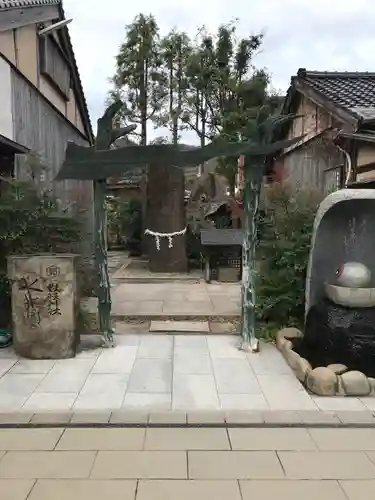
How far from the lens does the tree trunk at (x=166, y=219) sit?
11922 mm

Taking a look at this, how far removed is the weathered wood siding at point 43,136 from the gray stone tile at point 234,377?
2.83m

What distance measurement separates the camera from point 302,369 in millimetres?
4867

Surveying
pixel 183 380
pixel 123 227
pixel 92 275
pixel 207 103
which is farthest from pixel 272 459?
pixel 207 103

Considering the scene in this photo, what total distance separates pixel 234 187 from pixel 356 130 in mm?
9128

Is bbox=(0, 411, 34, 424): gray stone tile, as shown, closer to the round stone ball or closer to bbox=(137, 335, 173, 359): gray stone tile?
bbox=(137, 335, 173, 359): gray stone tile

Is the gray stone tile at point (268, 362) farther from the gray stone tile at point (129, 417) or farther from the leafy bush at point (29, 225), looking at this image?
the leafy bush at point (29, 225)

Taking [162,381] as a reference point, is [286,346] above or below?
above

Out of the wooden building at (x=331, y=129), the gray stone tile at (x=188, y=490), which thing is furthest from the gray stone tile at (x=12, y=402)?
the wooden building at (x=331, y=129)

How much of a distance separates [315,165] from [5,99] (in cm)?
730

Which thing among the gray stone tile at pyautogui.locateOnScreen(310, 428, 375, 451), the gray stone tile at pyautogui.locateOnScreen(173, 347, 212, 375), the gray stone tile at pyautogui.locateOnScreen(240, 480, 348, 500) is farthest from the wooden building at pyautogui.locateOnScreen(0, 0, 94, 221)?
the gray stone tile at pyautogui.locateOnScreen(240, 480, 348, 500)

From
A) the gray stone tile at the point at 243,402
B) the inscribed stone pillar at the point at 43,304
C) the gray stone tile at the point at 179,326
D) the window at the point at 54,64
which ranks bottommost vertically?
the gray stone tile at the point at 243,402

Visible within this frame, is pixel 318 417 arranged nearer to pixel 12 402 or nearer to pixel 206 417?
pixel 206 417

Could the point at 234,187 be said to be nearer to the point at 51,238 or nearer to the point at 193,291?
the point at 193,291

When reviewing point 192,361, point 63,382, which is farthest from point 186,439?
point 192,361
